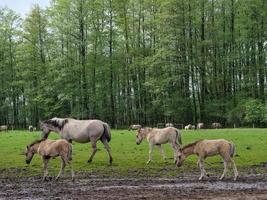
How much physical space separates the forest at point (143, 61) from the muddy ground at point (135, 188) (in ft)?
136

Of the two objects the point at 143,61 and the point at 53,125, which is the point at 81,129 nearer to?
the point at 53,125

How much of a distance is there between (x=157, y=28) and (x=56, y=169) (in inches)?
1864

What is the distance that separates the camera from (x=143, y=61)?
69.3 metres

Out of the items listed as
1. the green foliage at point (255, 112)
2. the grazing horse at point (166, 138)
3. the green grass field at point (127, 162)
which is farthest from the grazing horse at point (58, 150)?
the green foliage at point (255, 112)

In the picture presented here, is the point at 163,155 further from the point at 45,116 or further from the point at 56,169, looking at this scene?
the point at 45,116

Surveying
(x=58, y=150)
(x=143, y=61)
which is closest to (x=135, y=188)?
(x=58, y=150)

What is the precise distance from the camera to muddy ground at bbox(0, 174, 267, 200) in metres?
15.6

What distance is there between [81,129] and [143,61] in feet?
140

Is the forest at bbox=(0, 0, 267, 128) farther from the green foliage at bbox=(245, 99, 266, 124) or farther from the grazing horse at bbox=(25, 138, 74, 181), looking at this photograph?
Result: the grazing horse at bbox=(25, 138, 74, 181)

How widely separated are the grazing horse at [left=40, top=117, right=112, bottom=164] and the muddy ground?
586cm

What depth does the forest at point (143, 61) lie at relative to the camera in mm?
66125

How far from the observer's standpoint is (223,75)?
2685 inches

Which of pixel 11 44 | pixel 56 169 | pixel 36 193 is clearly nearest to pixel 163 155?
pixel 56 169

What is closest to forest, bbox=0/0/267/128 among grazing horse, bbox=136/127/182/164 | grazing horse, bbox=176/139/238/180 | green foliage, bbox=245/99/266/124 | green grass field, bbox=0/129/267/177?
green foliage, bbox=245/99/266/124
